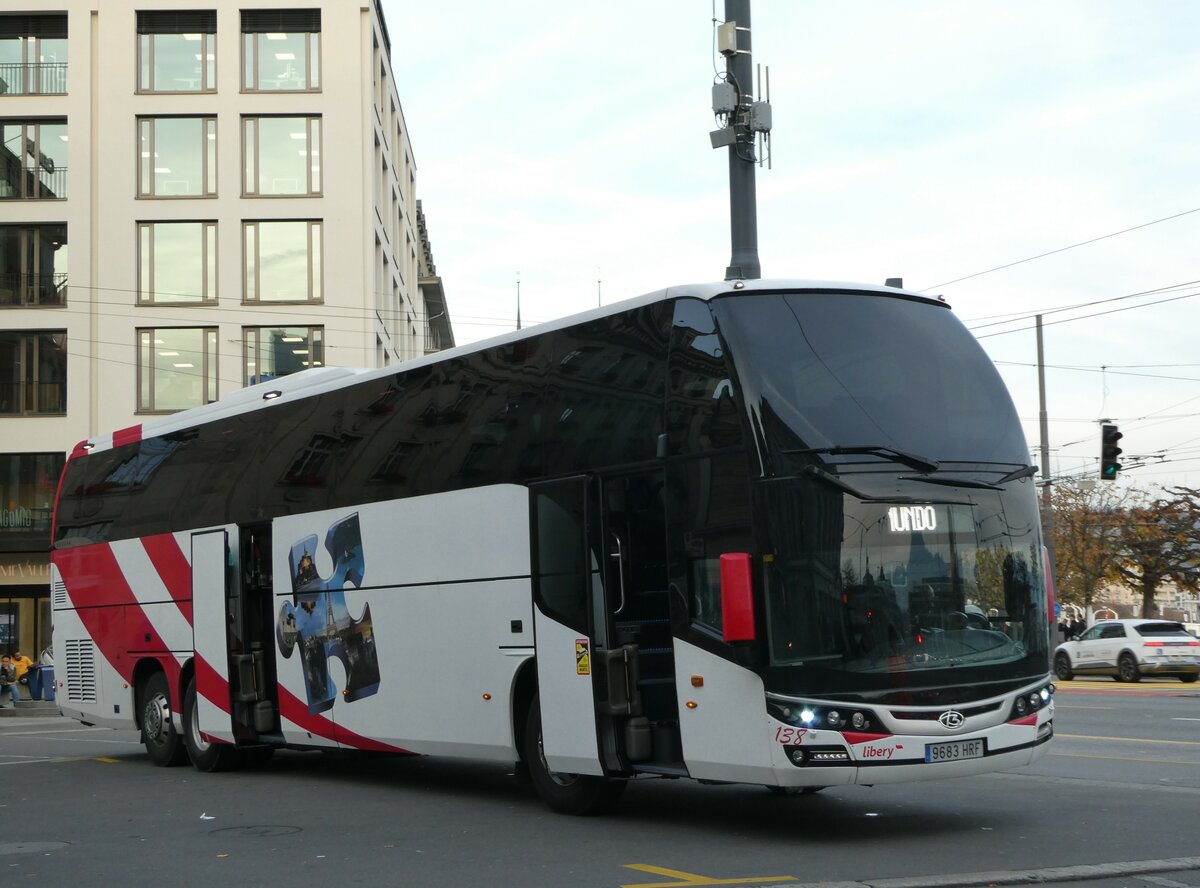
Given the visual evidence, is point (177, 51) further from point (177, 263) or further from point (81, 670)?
point (81, 670)

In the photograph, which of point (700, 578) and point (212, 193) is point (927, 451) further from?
point (212, 193)

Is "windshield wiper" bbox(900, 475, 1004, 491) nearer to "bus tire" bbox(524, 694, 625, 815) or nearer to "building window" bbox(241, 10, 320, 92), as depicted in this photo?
"bus tire" bbox(524, 694, 625, 815)

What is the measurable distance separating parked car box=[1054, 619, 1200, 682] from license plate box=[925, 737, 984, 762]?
86.4 feet

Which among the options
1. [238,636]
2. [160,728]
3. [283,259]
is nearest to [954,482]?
[238,636]

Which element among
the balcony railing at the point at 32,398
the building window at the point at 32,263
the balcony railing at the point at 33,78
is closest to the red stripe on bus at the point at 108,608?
the balcony railing at the point at 32,398

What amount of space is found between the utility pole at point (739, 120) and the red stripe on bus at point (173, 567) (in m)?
7.11

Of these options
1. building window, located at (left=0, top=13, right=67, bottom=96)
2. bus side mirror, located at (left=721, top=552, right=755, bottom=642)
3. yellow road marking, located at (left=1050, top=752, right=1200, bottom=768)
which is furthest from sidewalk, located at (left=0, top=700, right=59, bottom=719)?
bus side mirror, located at (left=721, top=552, right=755, bottom=642)

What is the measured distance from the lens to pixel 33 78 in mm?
48500

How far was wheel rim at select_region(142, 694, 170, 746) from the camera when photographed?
59.8 ft

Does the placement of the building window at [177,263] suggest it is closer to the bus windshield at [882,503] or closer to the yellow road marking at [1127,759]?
the yellow road marking at [1127,759]

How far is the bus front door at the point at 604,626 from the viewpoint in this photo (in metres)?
11.0

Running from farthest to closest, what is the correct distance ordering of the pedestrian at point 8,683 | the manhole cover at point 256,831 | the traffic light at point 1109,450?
1. the pedestrian at point 8,683
2. the traffic light at point 1109,450
3. the manhole cover at point 256,831

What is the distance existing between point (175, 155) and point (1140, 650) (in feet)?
103

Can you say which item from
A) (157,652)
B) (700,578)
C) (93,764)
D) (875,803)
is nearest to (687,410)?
(700,578)
